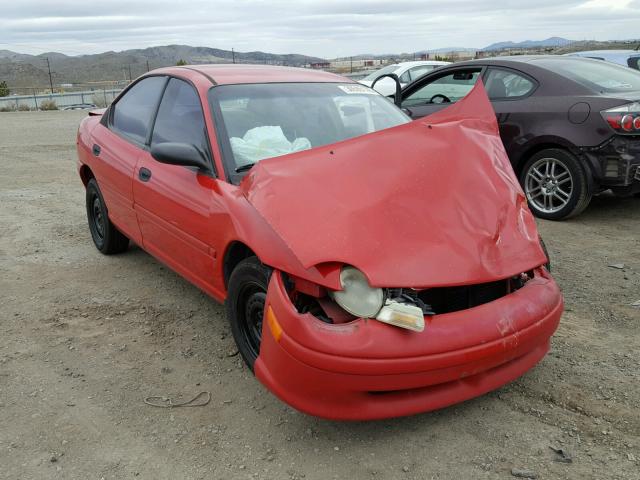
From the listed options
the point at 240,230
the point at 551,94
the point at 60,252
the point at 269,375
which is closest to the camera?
the point at 269,375

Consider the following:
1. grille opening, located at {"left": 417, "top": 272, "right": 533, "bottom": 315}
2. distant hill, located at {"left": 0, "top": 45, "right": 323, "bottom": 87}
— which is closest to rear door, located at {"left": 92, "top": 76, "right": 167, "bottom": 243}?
grille opening, located at {"left": 417, "top": 272, "right": 533, "bottom": 315}

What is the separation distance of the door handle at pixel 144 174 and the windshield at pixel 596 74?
4.31 meters

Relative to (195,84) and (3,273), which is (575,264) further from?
(3,273)

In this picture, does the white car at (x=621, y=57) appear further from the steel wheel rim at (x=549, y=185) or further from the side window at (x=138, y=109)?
the side window at (x=138, y=109)

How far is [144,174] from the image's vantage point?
3.95 m

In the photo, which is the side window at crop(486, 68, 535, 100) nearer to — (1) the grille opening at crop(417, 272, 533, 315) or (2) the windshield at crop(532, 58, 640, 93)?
(2) the windshield at crop(532, 58, 640, 93)

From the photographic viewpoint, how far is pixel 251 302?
2.98 metres

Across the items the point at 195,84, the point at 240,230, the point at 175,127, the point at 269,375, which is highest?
the point at 195,84

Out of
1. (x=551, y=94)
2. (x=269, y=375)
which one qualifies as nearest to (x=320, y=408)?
(x=269, y=375)

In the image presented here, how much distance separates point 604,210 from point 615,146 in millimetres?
1067

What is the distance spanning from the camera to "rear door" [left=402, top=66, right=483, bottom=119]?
22.8 feet

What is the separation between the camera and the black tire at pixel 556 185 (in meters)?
5.57

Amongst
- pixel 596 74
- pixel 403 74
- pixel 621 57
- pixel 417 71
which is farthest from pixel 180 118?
pixel 417 71

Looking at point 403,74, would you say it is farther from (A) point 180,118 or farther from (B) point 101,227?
(A) point 180,118
